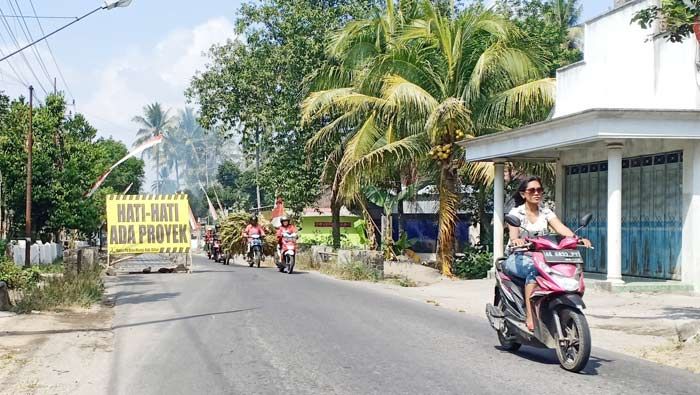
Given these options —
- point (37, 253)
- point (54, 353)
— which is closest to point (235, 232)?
point (37, 253)

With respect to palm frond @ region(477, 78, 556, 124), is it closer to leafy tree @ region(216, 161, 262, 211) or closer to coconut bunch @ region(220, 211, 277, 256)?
coconut bunch @ region(220, 211, 277, 256)

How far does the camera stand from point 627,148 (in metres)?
18.6

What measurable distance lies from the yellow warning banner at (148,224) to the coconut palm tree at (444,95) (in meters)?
5.19

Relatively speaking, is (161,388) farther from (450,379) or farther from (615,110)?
(615,110)

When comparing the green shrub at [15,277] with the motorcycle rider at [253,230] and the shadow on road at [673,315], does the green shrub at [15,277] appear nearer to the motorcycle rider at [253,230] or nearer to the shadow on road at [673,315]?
the shadow on road at [673,315]

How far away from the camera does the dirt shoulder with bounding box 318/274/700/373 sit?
9789 mm

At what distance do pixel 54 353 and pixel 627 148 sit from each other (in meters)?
13.5

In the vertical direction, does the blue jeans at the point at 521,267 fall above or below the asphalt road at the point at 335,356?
above

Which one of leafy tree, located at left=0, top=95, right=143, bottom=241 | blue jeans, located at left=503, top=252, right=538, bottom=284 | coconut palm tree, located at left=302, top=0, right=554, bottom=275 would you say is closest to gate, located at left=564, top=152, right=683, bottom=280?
coconut palm tree, located at left=302, top=0, right=554, bottom=275

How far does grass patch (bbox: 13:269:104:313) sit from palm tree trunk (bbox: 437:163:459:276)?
9.55m

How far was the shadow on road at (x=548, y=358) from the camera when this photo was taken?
8234 millimetres

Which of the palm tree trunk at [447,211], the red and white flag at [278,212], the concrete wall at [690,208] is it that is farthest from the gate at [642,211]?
the red and white flag at [278,212]

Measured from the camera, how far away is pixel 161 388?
24.7 ft

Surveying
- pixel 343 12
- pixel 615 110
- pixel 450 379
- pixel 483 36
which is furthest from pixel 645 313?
pixel 343 12
